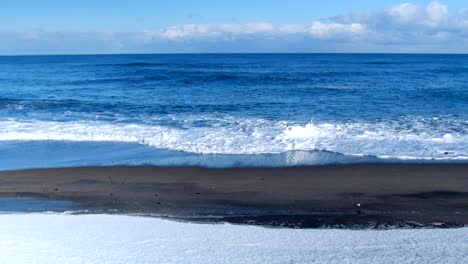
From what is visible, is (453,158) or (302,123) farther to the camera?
(302,123)

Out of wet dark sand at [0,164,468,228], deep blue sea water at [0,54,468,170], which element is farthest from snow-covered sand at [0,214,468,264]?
deep blue sea water at [0,54,468,170]

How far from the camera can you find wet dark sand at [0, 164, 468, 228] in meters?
8.89

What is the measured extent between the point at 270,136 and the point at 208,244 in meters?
10.2

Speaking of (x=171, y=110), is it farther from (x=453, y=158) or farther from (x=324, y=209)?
(x=324, y=209)

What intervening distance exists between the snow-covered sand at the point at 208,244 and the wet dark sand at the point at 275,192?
3.65 ft

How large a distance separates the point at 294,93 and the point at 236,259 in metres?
24.7

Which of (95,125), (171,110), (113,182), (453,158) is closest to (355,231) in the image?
(113,182)

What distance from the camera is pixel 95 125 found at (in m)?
19.4

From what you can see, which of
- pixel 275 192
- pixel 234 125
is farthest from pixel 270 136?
pixel 275 192

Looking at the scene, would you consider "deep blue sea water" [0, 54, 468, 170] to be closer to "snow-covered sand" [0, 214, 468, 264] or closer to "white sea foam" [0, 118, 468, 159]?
"white sea foam" [0, 118, 468, 159]

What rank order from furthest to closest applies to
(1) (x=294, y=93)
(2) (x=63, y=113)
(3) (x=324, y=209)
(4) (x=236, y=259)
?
(1) (x=294, y=93) < (2) (x=63, y=113) < (3) (x=324, y=209) < (4) (x=236, y=259)

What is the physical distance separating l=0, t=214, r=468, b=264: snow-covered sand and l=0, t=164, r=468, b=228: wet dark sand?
111 centimetres

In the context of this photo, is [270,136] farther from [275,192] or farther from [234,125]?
[275,192]

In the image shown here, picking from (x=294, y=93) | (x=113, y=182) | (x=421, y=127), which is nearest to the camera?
(x=113, y=182)
